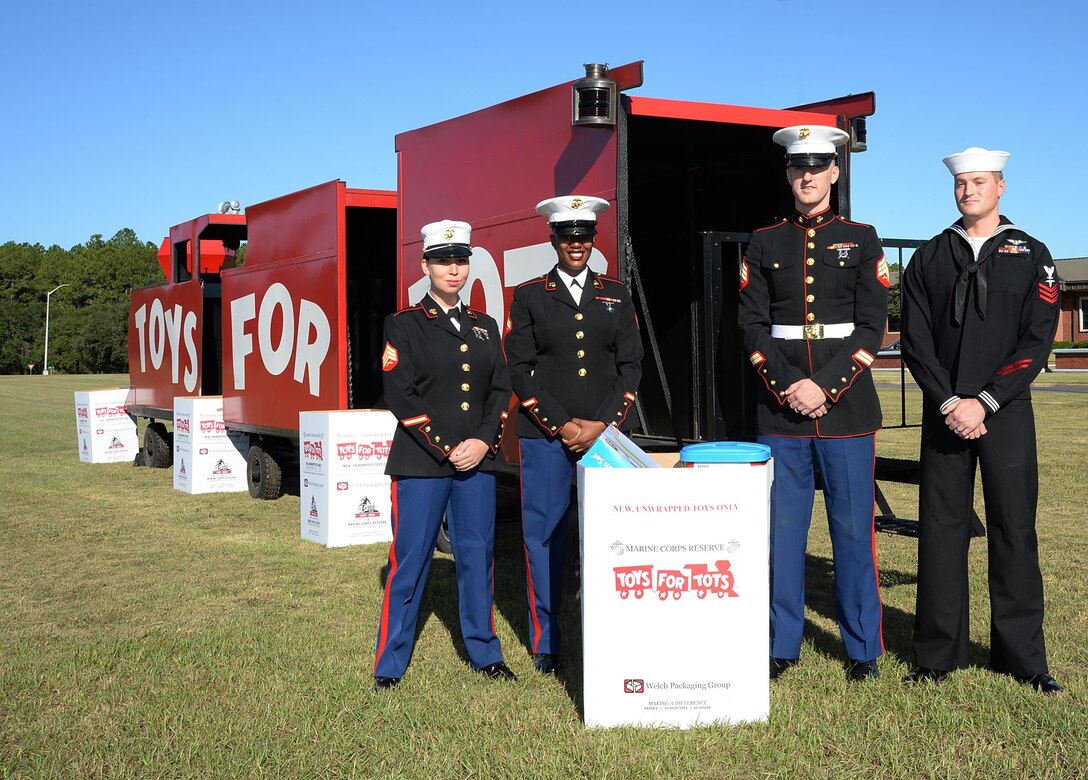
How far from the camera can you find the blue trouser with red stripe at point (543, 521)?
4.55m

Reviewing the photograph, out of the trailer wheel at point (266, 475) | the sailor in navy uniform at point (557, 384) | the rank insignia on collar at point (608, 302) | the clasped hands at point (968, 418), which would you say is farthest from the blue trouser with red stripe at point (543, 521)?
the trailer wheel at point (266, 475)

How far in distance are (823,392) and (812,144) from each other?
0.93m

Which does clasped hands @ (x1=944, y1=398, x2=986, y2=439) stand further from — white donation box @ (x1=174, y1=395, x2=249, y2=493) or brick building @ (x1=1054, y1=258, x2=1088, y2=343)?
brick building @ (x1=1054, y1=258, x2=1088, y2=343)

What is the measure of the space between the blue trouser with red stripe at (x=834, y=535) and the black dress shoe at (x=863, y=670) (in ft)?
0.09

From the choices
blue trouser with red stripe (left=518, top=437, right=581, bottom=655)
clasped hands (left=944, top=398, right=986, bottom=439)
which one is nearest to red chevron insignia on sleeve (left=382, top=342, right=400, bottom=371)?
blue trouser with red stripe (left=518, top=437, right=581, bottom=655)

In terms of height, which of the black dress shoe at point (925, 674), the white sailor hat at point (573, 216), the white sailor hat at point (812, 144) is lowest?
the black dress shoe at point (925, 674)

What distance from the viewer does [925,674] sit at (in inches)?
166

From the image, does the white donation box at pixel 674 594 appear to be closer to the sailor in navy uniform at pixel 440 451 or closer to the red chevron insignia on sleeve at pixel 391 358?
the sailor in navy uniform at pixel 440 451

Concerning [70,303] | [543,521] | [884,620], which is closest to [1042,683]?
[884,620]

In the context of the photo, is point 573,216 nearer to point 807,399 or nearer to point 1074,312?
point 807,399

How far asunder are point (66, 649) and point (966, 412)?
3919 millimetres

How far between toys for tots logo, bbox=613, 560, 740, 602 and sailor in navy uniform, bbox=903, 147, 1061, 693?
3.40ft

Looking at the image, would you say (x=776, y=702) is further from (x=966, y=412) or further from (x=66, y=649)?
(x=66, y=649)

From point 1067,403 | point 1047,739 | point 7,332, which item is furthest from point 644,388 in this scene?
point 7,332
